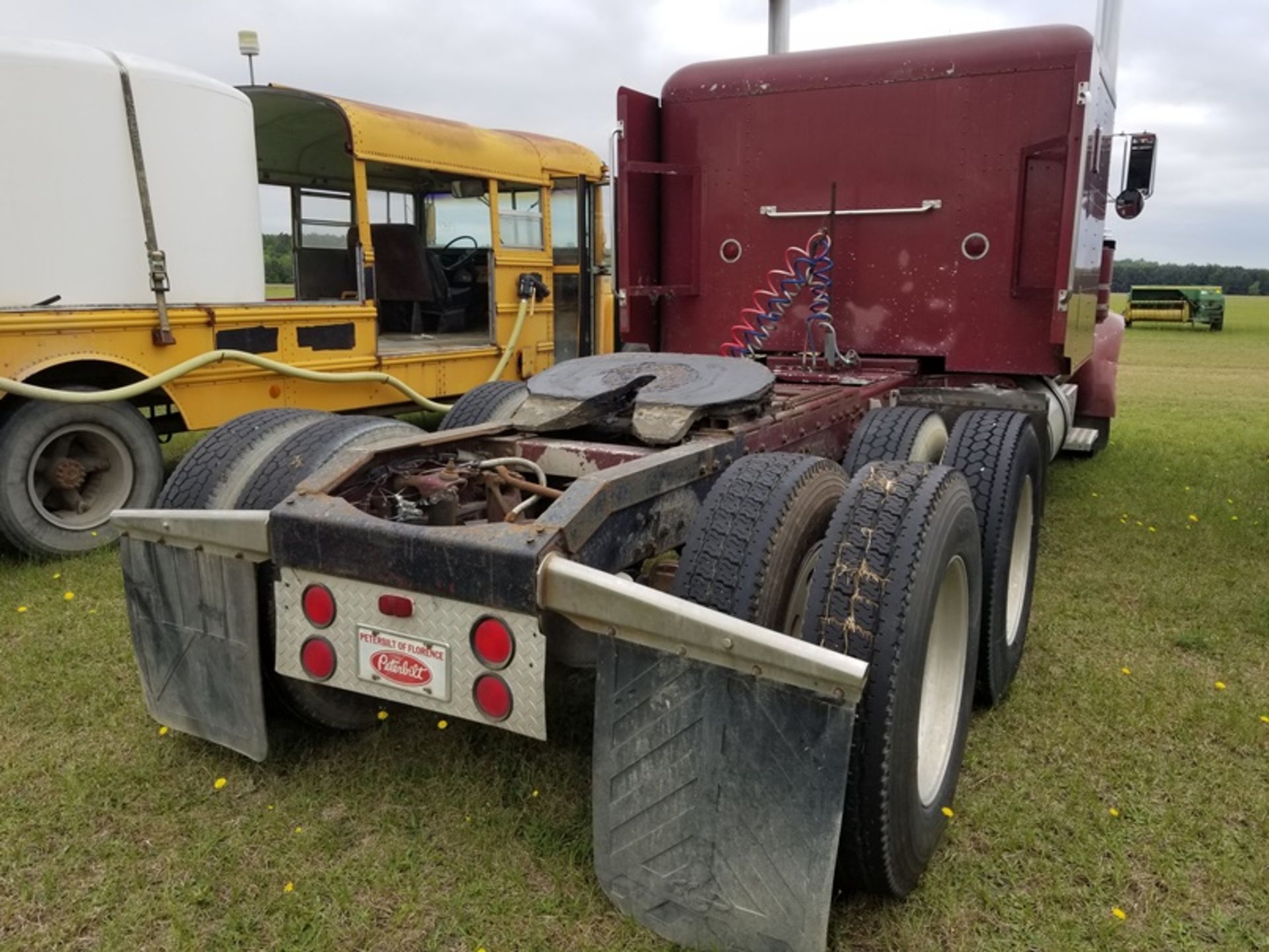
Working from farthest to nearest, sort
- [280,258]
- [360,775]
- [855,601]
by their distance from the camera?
[280,258] < [360,775] < [855,601]

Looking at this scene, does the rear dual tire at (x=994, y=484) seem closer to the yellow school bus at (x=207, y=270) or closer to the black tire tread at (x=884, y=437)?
the black tire tread at (x=884, y=437)

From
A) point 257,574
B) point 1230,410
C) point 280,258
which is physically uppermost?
point 280,258

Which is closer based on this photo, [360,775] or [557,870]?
[557,870]

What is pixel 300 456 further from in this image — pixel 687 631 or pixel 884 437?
pixel 884 437

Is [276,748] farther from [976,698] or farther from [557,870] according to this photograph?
[976,698]

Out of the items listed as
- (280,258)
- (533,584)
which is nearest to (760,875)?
(533,584)

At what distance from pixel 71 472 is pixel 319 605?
3534 mm

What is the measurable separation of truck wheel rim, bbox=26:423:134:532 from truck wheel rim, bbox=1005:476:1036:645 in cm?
439

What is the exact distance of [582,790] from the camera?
9.13 feet

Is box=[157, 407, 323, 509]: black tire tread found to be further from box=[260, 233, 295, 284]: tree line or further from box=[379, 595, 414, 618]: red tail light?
box=[260, 233, 295, 284]: tree line

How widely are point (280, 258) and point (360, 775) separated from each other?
335 inches

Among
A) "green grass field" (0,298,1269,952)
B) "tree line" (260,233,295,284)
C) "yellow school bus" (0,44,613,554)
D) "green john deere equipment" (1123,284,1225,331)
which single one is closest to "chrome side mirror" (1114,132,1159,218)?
"green grass field" (0,298,1269,952)

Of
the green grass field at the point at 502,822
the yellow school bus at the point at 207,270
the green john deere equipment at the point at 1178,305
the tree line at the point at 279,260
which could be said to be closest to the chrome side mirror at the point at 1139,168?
the green grass field at the point at 502,822

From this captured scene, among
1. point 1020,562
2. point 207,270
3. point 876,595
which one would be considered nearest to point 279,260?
point 207,270
